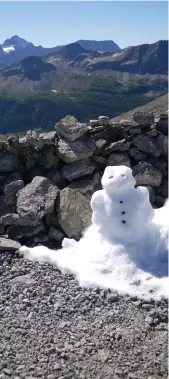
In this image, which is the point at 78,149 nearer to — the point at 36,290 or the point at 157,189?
the point at 157,189

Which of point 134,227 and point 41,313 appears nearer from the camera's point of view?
point 41,313

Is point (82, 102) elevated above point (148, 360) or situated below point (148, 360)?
above

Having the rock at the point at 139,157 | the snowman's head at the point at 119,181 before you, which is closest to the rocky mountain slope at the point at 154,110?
the rock at the point at 139,157

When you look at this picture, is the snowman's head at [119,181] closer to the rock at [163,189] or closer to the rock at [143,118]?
the rock at [163,189]

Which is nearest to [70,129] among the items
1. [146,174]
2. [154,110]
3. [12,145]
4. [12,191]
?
[12,145]

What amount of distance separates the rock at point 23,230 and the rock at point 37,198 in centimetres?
23

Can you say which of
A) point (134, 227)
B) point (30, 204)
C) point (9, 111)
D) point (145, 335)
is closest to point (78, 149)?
point (30, 204)

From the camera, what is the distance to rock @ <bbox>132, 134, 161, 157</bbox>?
38.4 feet

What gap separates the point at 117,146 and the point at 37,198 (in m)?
2.62

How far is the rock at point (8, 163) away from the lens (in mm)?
11484

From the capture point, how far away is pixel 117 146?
11375 mm

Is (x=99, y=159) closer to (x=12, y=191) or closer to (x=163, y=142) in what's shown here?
(x=163, y=142)

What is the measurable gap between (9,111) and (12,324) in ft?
643

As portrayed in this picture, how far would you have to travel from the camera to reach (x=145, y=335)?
677 centimetres
